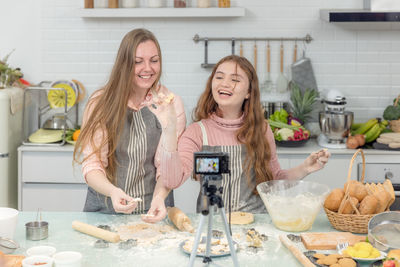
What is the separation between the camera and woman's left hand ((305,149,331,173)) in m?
2.69

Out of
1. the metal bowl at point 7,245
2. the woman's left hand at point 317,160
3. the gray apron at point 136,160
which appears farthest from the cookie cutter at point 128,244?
the woman's left hand at point 317,160

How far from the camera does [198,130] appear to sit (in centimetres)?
303

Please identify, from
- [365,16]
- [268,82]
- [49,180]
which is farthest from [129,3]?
[365,16]

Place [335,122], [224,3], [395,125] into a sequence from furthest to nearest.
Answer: [224,3], [395,125], [335,122]

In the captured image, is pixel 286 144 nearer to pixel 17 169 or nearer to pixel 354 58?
pixel 354 58

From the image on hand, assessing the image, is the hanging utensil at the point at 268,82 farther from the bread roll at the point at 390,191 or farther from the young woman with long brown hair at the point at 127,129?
the bread roll at the point at 390,191

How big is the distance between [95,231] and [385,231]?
1.13 m

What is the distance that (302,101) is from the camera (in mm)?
4699

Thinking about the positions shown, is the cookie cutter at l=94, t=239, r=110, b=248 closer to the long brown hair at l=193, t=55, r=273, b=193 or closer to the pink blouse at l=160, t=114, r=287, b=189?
the pink blouse at l=160, t=114, r=287, b=189

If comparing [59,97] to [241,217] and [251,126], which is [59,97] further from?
[241,217]

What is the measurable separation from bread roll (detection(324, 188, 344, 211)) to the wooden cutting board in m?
0.15

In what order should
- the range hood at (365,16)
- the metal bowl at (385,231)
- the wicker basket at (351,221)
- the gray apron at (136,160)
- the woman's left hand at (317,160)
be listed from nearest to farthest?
the metal bowl at (385,231) → the wicker basket at (351,221) → the woman's left hand at (317,160) → the gray apron at (136,160) → the range hood at (365,16)

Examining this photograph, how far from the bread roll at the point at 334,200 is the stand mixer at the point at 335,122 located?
1917 millimetres

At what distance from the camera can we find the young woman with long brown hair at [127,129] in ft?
9.04
